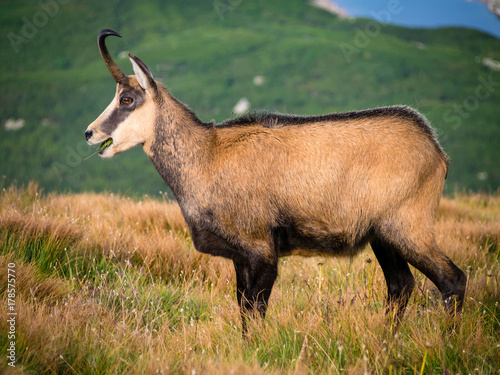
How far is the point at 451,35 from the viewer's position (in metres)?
23.0

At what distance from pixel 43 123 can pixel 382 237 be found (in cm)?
1410

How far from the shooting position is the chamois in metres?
3.96

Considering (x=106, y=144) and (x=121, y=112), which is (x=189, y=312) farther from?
(x=121, y=112)

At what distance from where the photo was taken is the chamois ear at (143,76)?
4.03 metres

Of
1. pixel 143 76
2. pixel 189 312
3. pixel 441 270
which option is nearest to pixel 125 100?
pixel 143 76

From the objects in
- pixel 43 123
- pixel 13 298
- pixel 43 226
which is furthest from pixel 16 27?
pixel 13 298

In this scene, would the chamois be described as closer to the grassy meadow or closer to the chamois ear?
the chamois ear

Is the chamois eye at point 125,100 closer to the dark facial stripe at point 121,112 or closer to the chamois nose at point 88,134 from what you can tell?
the dark facial stripe at point 121,112

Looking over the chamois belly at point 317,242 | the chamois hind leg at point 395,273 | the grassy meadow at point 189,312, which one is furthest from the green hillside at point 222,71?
the chamois belly at point 317,242

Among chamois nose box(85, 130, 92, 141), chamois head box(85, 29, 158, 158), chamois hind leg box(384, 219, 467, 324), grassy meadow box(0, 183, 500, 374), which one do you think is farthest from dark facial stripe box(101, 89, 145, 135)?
chamois hind leg box(384, 219, 467, 324)

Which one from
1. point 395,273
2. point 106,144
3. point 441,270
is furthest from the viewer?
point 395,273

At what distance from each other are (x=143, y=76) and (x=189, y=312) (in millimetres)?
2283

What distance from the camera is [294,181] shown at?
409 centimetres

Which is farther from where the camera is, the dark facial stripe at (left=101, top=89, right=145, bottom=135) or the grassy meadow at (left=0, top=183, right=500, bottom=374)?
the dark facial stripe at (left=101, top=89, right=145, bottom=135)
